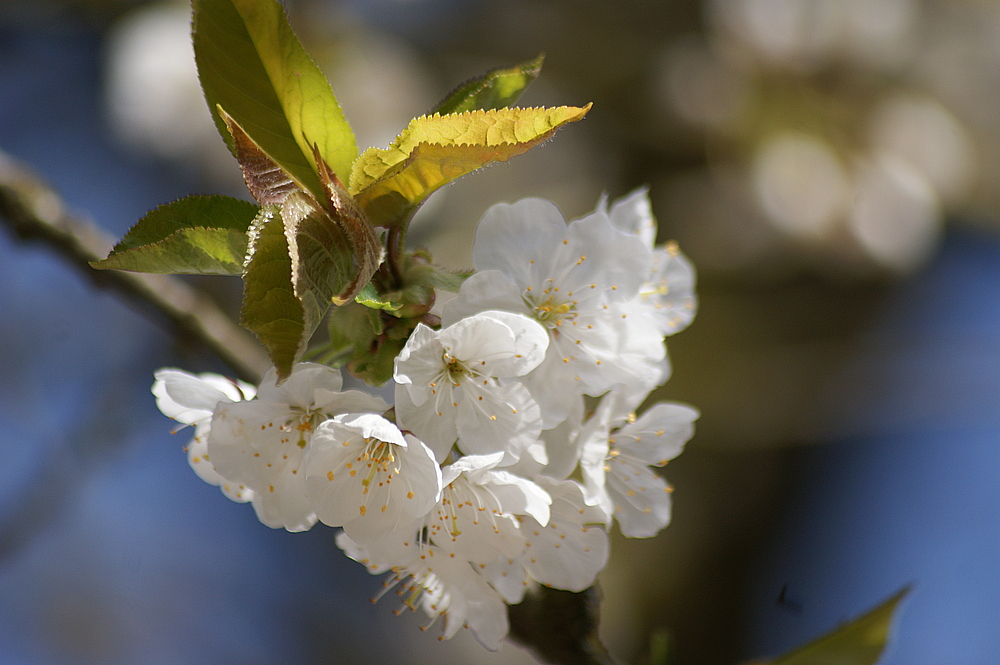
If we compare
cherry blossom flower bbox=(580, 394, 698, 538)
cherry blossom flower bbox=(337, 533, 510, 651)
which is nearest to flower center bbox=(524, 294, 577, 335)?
cherry blossom flower bbox=(580, 394, 698, 538)

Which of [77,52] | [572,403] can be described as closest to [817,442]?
[572,403]

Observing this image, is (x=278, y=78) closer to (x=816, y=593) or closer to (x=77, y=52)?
(x=816, y=593)

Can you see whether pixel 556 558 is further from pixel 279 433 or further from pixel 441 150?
pixel 441 150

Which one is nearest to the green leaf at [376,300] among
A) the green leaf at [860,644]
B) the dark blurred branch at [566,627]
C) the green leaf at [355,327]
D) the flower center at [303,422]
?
the green leaf at [355,327]

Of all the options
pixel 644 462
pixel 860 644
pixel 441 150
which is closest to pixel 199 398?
pixel 441 150

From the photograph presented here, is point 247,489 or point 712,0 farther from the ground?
point 712,0

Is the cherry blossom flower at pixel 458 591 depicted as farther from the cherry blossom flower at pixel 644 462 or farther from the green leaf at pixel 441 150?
the green leaf at pixel 441 150
